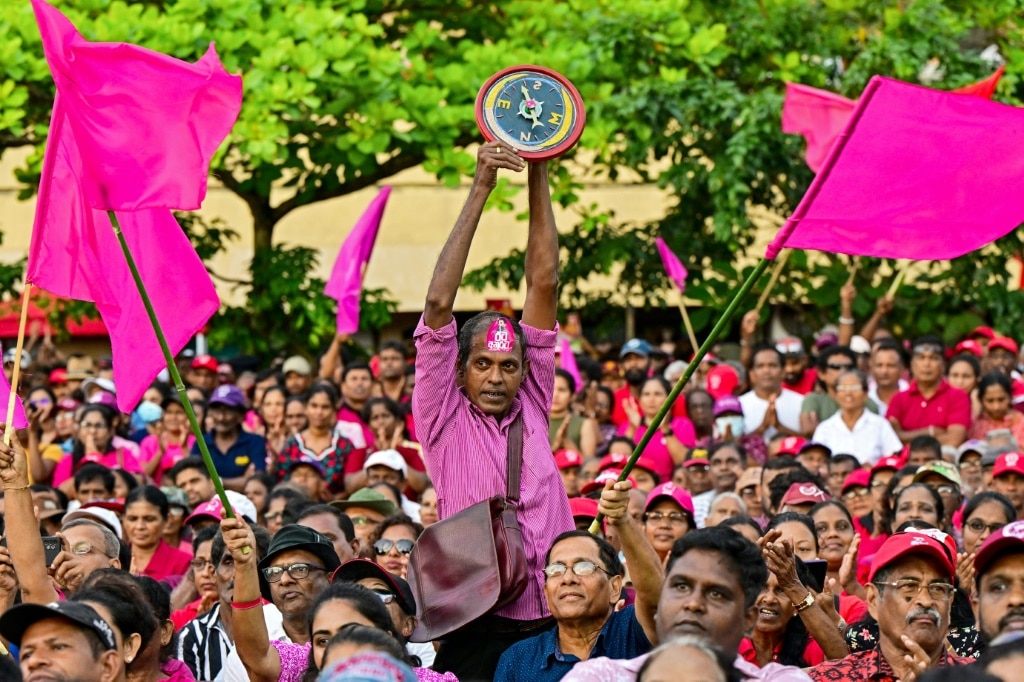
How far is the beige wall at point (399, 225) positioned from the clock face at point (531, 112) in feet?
47.8

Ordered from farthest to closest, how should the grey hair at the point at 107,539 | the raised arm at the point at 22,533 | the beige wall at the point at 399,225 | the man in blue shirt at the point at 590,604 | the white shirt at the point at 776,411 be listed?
the beige wall at the point at 399,225 → the white shirt at the point at 776,411 → the grey hair at the point at 107,539 → the raised arm at the point at 22,533 → the man in blue shirt at the point at 590,604

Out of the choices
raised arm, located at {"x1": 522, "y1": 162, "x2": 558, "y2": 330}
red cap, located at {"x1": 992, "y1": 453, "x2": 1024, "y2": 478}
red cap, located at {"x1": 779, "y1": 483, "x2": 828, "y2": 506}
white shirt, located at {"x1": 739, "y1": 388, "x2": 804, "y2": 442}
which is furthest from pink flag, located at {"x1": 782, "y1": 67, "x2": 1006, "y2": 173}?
raised arm, located at {"x1": 522, "y1": 162, "x2": 558, "y2": 330}

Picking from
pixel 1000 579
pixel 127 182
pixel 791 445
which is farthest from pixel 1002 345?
pixel 127 182

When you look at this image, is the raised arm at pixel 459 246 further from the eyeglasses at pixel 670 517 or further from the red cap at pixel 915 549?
the eyeglasses at pixel 670 517

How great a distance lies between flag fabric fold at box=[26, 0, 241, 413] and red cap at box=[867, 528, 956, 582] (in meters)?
2.94

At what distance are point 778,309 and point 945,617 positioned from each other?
14.4 metres

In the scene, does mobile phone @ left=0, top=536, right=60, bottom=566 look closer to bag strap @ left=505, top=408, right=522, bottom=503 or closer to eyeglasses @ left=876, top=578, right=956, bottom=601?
bag strap @ left=505, top=408, right=522, bottom=503

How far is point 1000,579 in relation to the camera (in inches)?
224

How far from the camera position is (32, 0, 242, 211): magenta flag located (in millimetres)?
6938

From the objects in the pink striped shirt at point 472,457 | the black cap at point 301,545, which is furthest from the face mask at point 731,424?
the pink striped shirt at point 472,457

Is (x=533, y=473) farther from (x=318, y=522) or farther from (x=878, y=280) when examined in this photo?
(x=878, y=280)

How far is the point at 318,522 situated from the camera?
783cm

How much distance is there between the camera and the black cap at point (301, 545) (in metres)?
7.06

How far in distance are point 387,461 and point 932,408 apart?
3550 mm
